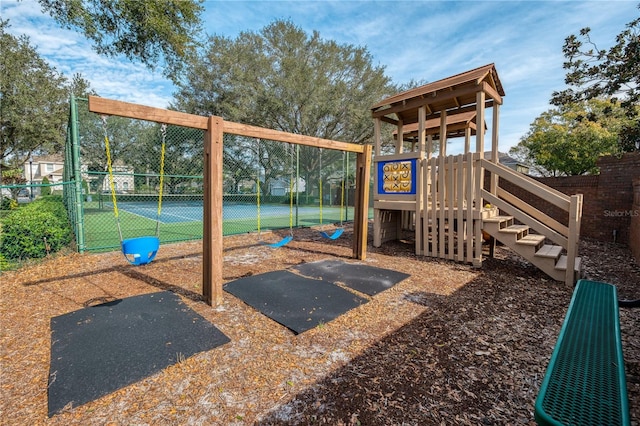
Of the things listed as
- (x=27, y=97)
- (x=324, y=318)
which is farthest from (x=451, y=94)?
(x=27, y=97)

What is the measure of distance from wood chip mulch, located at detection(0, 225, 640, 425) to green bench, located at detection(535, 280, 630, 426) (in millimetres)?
464

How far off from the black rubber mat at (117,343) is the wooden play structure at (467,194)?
434 cm

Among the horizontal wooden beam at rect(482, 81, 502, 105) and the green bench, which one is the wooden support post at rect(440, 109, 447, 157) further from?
the green bench

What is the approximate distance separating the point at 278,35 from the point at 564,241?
18765 millimetres

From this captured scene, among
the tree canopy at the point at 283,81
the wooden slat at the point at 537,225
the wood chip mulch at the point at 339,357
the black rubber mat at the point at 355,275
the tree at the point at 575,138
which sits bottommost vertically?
the wood chip mulch at the point at 339,357

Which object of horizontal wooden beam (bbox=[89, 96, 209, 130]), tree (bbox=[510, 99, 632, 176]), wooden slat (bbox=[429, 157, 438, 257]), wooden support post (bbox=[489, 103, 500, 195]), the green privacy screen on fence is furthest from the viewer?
tree (bbox=[510, 99, 632, 176])

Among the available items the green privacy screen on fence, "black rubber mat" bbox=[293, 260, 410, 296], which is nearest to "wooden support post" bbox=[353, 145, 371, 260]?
"black rubber mat" bbox=[293, 260, 410, 296]

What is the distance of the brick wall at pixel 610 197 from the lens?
645 cm

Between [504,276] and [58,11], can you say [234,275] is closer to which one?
[504,276]

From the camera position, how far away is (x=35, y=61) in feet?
44.3

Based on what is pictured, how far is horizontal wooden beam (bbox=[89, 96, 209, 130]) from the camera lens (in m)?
2.39

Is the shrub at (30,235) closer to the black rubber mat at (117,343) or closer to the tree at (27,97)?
the black rubber mat at (117,343)

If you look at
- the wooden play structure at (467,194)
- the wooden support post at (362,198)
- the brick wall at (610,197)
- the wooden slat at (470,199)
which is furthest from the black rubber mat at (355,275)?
the brick wall at (610,197)

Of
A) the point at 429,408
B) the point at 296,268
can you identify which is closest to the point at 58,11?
the point at 296,268
